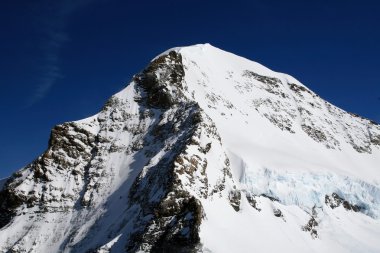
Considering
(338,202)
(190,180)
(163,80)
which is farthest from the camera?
(163,80)

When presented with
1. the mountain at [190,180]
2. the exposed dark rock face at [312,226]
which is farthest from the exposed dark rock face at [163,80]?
the exposed dark rock face at [312,226]

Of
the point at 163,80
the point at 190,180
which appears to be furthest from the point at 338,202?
the point at 190,180

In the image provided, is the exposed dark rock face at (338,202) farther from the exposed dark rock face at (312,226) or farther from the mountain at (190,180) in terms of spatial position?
the exposed dark rock face at (312,226)

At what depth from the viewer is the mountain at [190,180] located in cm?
4544

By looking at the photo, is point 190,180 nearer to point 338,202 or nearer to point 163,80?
point 163,80

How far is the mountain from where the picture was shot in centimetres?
4544

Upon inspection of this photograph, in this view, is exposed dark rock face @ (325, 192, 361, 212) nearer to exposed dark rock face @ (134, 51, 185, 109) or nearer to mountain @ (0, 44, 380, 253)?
mountain @ (0, 44, 380, 253)

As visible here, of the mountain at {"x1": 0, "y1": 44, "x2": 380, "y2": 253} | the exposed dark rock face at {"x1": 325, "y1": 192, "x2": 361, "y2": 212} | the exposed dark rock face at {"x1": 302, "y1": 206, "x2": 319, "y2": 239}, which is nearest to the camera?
the mountain at {"x1": 0, "y1": 44, "x2": 380, "y2": 253}

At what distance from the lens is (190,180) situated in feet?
154

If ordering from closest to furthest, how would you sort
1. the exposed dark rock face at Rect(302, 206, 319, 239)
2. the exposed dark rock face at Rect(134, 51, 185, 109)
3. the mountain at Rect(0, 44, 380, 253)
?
the mountain at Rect(0, 44, 380, 253) → the exposed dark rock face at Rect(302, 206, 319, 239) → the exposed dark rock face at Rect(134, 51, 185, 109)

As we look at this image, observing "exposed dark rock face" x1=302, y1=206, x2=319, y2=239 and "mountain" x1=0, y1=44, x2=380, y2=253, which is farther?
"exposed dark rock face" x1=302, y1=206, x2=319, y2=239

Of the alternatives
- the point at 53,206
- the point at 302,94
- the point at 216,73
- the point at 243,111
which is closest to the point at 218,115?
the point at 243,111

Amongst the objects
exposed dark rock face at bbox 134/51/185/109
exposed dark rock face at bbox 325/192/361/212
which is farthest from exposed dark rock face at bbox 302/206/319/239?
exposed dark rock face at bbox 134/51/185/109

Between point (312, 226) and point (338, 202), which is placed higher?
point (338, 202)
